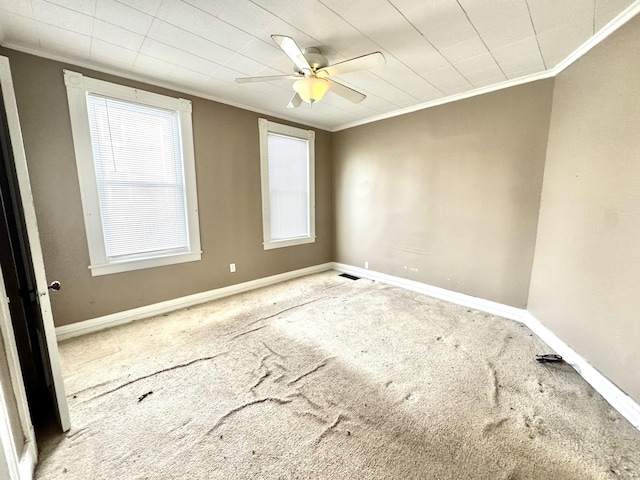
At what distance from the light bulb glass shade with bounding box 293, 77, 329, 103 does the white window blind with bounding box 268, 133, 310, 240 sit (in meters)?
1.77

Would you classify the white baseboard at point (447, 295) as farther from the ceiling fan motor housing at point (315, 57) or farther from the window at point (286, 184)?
the ceiling fan motor housing at point (315, 57)

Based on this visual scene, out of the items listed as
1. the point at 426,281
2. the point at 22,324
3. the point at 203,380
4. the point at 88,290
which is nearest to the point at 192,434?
the point at 203,380

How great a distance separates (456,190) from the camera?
3.23 metres

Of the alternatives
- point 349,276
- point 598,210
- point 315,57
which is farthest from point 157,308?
point 598,210

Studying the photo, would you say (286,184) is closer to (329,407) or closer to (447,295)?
(447,295)

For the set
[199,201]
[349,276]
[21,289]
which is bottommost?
[349,276]

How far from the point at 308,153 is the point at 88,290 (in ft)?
11.0

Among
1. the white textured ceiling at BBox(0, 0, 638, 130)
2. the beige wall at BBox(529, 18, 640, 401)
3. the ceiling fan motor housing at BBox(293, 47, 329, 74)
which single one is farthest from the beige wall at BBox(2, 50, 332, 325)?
the beige wall at BBox(529, 18, 640, 401)

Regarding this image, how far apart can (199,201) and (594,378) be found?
395 centimetres

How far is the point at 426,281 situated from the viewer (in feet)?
11.9

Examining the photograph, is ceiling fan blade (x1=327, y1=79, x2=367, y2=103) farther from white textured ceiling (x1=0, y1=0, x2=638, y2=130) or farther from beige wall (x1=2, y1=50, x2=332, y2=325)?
beige wall (x1=2, y1=50, x2=332, y2=325)

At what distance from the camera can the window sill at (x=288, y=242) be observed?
3960 mm

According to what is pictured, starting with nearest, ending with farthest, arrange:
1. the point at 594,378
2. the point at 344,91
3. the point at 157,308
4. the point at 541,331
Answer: the point at 594,378
the point at 344,91
the point at 541,331
the point at 157,308

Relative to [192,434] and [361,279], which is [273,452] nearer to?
[192,434]
